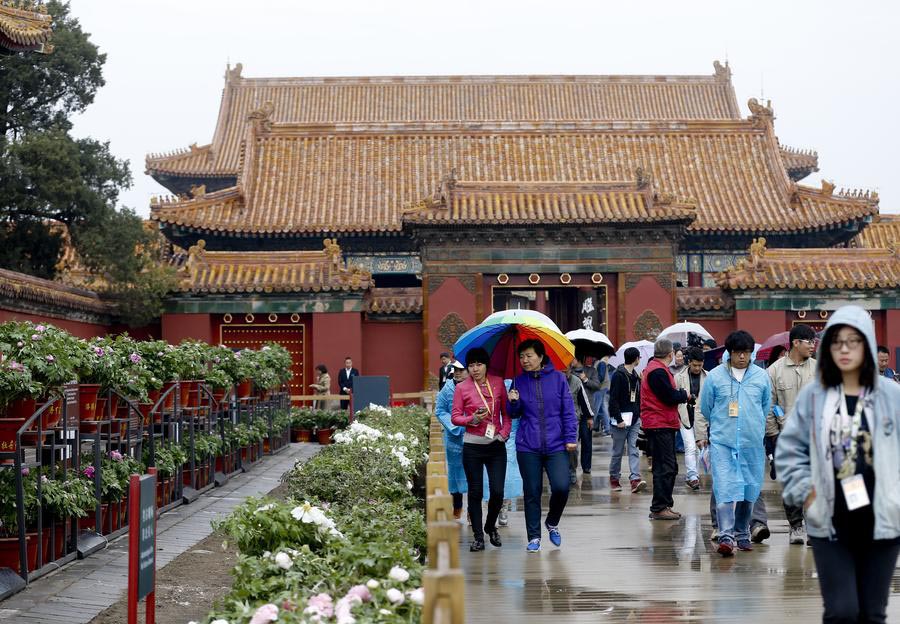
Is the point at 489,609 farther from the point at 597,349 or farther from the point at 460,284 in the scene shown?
the point at 460,284

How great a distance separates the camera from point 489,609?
8086 millimetres

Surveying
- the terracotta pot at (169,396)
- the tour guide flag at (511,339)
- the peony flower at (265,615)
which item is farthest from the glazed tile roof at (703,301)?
the peony flower at (265,615)

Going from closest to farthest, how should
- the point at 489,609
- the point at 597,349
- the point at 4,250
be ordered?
the point at 489,609
the point at 597,349
the point at 4,250

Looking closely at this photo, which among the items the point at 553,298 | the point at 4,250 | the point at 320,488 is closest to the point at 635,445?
the point at 320,488

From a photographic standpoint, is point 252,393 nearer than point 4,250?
Yes

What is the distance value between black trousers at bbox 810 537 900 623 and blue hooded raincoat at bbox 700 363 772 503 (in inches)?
182

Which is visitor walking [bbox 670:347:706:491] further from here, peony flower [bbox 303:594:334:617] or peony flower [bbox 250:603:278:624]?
peony flower [bbox 250:603:278:624]

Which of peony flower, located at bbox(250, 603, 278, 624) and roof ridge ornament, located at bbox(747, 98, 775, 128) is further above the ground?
roof ridge ornament, located at bbox(747, 98, 775, 128)

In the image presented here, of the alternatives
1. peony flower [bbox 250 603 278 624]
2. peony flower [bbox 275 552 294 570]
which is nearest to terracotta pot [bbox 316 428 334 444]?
peony flower [bbox 275 552 294 570]

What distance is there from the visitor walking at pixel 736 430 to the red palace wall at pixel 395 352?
18.3m

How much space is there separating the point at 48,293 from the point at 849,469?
19.6 metres

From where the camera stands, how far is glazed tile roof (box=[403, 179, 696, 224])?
1081 inches

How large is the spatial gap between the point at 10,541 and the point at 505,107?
37.5 m

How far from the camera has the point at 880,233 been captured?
3719cm
